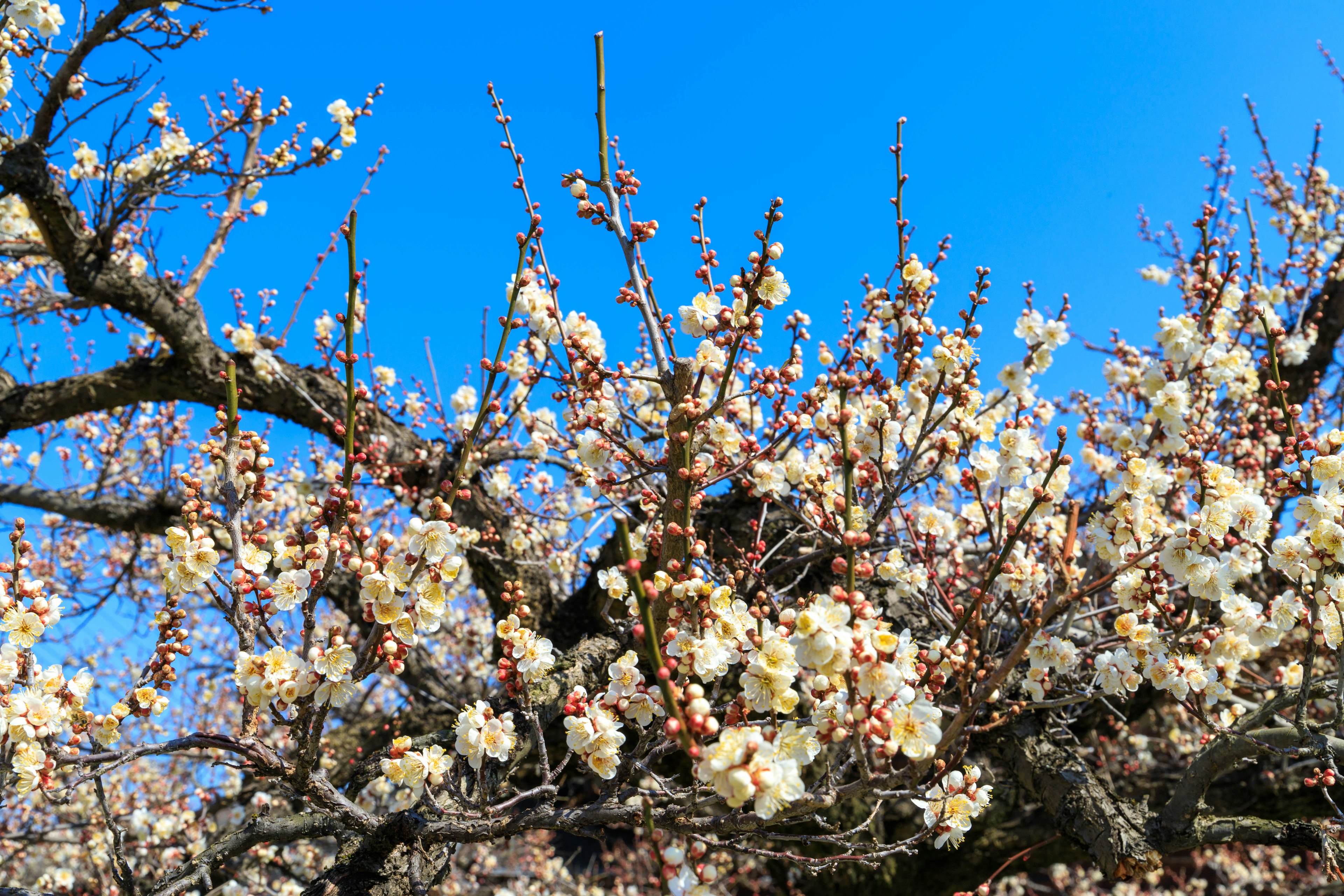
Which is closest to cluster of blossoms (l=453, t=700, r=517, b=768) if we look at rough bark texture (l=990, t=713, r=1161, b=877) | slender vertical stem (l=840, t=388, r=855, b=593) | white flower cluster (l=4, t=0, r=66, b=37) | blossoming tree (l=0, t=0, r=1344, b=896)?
blossoming tree (l=0, t=0, r=1344, b=896)

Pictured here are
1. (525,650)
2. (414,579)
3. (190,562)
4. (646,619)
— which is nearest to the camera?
(646,619)

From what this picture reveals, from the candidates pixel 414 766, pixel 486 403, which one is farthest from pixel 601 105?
pixel 414 766

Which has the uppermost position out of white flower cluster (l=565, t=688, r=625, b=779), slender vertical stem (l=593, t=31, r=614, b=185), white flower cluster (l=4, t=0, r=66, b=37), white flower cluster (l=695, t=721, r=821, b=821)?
white flower cluster (l=4, t=0, r=66, b=37)

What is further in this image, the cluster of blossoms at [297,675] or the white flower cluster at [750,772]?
the cluster of blossoms at [297,675]

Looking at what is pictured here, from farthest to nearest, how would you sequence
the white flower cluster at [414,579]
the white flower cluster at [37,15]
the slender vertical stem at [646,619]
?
1. the white flower cluster at [37,15]
2. the white flower cluster at [414,579]
3. the slender vertical stem at [646,619]

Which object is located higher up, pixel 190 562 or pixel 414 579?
pixel 190 562

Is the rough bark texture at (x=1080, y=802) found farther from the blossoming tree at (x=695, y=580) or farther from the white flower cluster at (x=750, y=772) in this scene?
the white flower cluster at (x=750, y=772)

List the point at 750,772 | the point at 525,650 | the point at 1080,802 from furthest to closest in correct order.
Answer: the point at 1080,802
the point at 525,650
the point at 750,772

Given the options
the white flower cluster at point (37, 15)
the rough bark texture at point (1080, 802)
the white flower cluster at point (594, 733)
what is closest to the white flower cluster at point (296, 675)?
the white flower cluster at point (594, 733)

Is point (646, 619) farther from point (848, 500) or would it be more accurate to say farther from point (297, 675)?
point (297, 675)

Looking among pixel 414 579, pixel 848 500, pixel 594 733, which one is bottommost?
pixel 594 733

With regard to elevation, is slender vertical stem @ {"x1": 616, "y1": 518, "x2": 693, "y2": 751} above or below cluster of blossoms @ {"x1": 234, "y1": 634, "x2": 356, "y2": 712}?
below

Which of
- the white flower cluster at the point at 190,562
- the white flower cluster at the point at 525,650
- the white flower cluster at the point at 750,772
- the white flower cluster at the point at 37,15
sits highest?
the white flower cluster at the point at 37,15

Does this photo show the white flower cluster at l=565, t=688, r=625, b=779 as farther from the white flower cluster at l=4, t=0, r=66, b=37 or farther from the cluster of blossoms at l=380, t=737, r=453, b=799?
the white flower cluster at l=4, t=0, r=66, b=37
